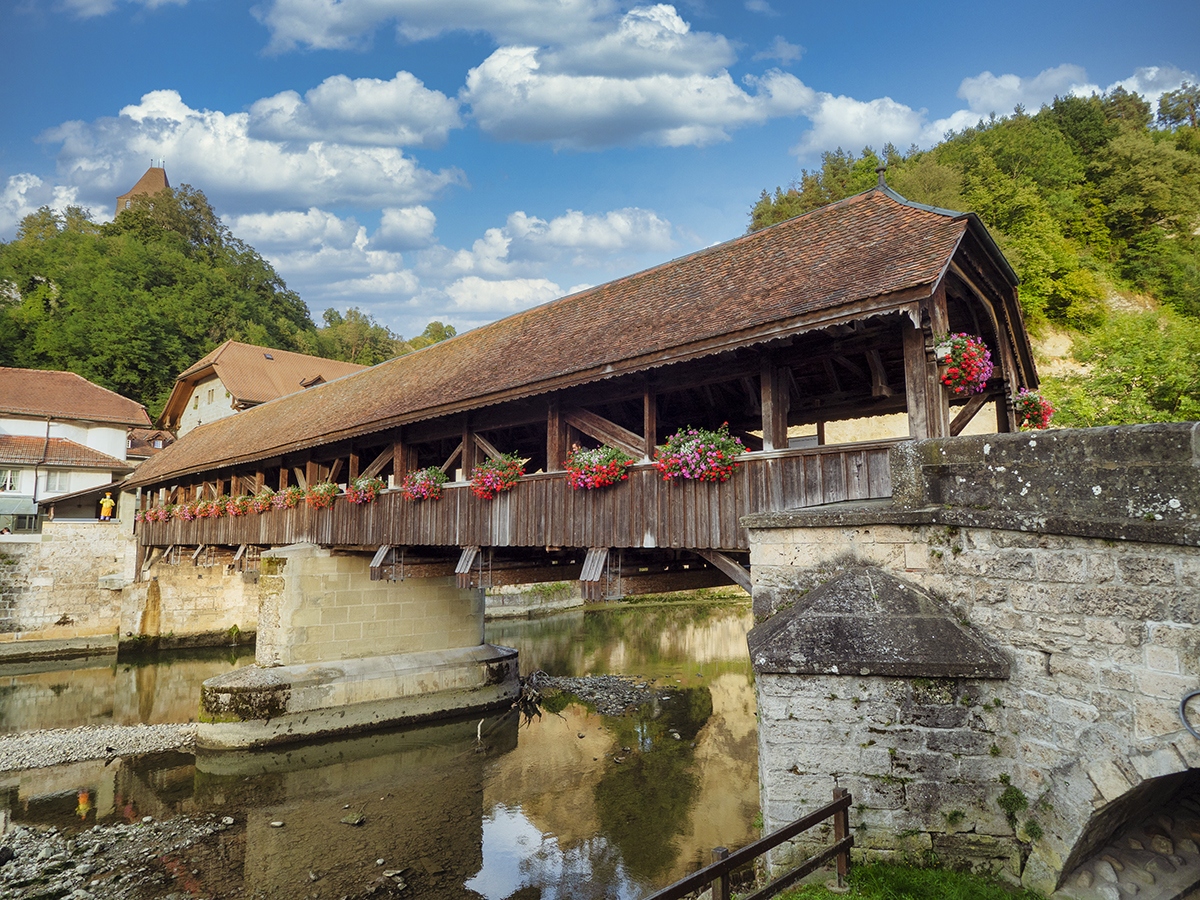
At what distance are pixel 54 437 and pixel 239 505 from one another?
15957 millimetres

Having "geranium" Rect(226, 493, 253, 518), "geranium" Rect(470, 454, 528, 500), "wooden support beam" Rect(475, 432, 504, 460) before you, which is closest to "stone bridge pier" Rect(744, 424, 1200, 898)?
"geranium" Rect(470, 454, 528, 500)

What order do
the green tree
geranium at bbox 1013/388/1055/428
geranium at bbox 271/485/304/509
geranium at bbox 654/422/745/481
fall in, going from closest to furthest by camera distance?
geranium at bbox 654/422/745/481 → geranium at bbox 1013/388/1055/428 → geranium at bbox 271/485/304/509 → the green tree

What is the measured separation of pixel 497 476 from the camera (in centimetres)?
778

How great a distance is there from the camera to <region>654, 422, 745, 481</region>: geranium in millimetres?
5676

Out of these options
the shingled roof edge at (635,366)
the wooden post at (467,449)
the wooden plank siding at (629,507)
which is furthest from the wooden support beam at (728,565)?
the wooden post at (467,449)

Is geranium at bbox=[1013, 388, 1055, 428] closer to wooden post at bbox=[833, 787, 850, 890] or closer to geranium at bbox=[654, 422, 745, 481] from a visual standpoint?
geranium at bbox=[654, 422, 745, 481]

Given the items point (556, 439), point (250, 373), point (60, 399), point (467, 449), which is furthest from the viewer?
point (250, 373)

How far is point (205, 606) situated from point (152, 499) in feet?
11.0

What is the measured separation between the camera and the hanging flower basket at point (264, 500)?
12.5 metres

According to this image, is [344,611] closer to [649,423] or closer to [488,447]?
[488,447]

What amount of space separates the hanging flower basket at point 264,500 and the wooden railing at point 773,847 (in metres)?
11.3

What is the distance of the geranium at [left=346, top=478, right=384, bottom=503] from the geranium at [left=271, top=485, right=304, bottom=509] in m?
1.82

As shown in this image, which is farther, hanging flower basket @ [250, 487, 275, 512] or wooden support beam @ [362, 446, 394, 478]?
hanging flower basket @ [250, 487, 275, 512]

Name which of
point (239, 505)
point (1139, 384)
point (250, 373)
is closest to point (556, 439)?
point (239, 505)
